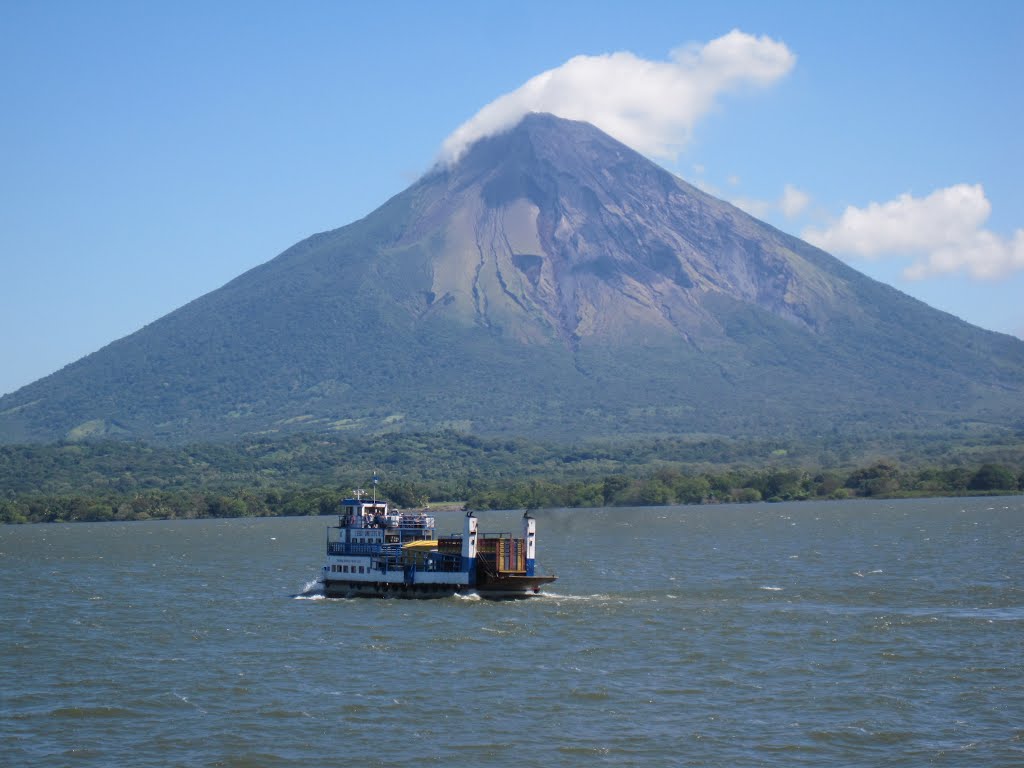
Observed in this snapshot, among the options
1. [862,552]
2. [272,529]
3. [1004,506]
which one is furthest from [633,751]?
[1004,506]

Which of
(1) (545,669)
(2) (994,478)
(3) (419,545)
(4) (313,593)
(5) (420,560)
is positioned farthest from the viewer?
(2) (994,478)

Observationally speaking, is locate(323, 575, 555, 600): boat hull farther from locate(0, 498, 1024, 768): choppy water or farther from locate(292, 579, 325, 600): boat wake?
locate(0, 498, 1024, 768): choppy water

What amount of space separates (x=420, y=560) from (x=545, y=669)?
20.7 meters

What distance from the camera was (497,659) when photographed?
45062mm

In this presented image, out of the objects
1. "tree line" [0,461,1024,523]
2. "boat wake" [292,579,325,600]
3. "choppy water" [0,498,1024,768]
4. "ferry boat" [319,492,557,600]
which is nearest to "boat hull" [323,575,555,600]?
"ferry boat" [319,492,557,600]

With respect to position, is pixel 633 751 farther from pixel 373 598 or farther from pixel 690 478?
pixel 690 478

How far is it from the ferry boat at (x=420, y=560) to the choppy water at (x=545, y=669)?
1266 mm

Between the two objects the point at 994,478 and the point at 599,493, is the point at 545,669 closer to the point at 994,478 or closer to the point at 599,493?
the point at 599,493

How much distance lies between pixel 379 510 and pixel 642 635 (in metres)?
20.6

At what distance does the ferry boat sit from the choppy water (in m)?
1.27

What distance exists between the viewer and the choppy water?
110 feet

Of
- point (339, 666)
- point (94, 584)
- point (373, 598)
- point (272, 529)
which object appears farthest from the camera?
point (272, 529)

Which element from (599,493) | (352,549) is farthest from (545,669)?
(599,493)

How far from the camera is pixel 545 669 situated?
43094 mm
